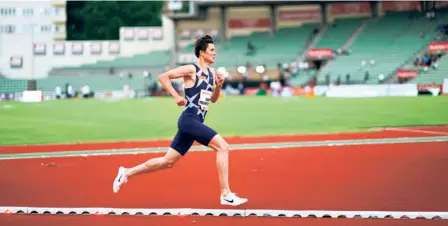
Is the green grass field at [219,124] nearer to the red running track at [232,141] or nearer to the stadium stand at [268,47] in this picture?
the red running track at [232,141]

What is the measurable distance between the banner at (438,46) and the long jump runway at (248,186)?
44181mm

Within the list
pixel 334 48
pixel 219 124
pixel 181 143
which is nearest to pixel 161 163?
pixel 181 143

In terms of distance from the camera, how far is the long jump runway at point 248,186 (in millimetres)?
6723

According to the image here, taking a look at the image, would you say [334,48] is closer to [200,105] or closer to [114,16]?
[114,16]

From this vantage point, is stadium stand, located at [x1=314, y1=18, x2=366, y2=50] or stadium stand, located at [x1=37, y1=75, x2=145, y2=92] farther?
stadium stand, located at [x1=37, y1=75, x2=145, y2=92]

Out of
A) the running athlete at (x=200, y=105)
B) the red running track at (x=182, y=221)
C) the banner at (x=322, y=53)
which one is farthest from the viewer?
the banner at (x=322, y=53)

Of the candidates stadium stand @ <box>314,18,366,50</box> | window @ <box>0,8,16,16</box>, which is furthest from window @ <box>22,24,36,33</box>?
stadium stand @ <box>314,18,366,50</box>

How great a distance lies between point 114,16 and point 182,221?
3673 inches

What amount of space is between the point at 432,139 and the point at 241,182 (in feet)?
27.6

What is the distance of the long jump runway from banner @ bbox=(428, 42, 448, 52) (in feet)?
145

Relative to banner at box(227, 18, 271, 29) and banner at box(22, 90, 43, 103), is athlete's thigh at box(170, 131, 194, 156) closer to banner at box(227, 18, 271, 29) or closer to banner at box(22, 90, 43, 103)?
banner at box(22, 90, 43, 103)

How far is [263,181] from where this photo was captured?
9.59 metres

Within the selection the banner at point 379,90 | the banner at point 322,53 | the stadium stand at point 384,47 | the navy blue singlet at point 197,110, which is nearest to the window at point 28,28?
the banner at point 322,53

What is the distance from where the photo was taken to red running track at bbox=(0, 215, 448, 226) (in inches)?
246
